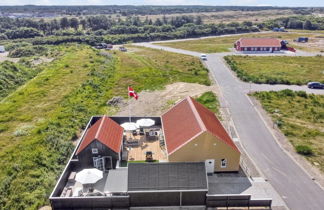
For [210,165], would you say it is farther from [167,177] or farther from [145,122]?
[145,122]

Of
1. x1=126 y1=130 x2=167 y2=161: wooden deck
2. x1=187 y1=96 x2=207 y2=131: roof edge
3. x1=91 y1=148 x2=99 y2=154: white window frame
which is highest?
x1=187 y1=96 x2=207 y2=131: roof edge

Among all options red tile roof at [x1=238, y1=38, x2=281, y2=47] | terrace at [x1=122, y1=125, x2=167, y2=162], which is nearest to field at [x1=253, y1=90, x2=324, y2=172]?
terrace at [x1=122, y1=125, x2=167, y2=162]

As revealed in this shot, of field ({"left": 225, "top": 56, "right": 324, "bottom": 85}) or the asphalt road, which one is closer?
the asphalt road

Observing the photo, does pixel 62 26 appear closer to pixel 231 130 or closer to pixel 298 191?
pixel 231 130

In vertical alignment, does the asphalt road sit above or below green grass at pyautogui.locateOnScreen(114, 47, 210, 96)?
below

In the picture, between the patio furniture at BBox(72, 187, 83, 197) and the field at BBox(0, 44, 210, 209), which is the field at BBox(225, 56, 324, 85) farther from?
the patio furniture at BBox(72, 187, 83, 197)

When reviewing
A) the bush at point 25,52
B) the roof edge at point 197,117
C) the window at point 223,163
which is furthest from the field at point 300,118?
the bush at point 25,52
